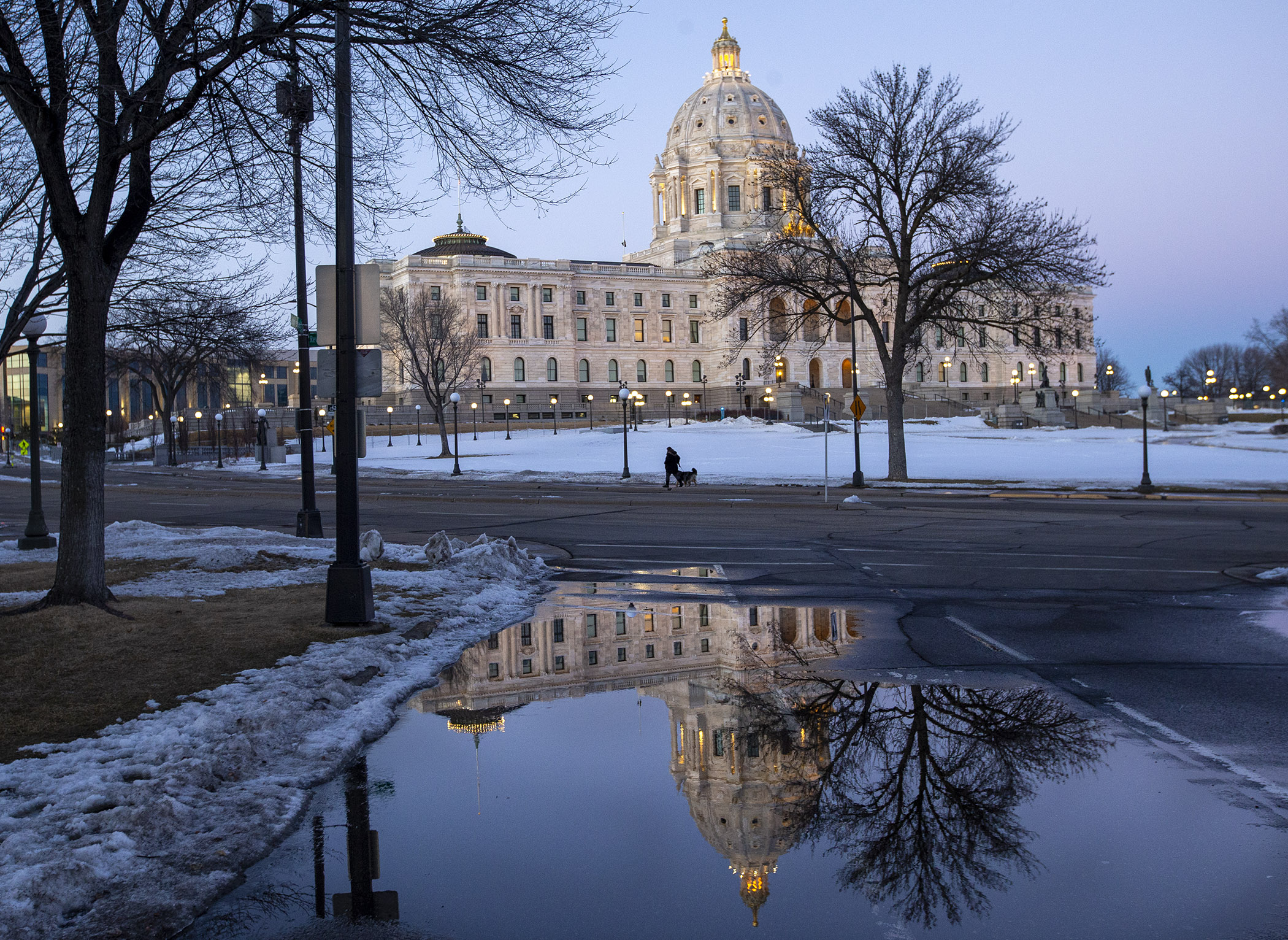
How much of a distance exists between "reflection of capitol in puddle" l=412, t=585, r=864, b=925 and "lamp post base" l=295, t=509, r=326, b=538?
6798 millimetres

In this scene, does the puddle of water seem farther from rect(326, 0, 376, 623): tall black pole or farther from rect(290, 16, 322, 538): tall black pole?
rect(290, 16, 322, 538): tall black pole

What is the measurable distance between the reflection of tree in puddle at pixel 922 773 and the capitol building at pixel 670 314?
104309 mm

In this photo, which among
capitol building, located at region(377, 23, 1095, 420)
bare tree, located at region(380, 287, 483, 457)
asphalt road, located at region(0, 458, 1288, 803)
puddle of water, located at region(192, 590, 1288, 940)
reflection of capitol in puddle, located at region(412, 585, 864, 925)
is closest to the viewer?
puddle of water, located at region(192, 590, 1288, 940)

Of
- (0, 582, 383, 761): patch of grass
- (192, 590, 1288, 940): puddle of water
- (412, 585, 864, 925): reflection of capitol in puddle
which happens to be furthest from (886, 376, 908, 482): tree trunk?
(192, 590, 1288, 940): puddle of water

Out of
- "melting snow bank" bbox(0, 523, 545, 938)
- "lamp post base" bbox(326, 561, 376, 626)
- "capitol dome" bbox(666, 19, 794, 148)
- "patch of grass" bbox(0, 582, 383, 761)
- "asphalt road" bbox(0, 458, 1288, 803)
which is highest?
"capitol dome" bbox(666, 19, 794, 148)

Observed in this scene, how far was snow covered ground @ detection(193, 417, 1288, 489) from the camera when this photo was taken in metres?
41.1

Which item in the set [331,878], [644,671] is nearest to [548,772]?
[331,878]

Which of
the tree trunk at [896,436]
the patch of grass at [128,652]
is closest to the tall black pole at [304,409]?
the patch of grass at [128,652]

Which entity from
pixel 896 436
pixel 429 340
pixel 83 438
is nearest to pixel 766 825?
pixel 83 438

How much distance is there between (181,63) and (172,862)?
23.2 feet

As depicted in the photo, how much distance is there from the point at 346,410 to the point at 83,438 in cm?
222

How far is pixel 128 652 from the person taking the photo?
8375 mm

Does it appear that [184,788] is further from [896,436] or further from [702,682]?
[896,436]

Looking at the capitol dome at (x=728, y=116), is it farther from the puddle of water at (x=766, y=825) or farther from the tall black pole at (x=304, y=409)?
the puddle of water at (x=766, y=825)
